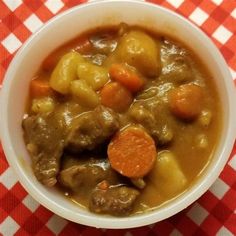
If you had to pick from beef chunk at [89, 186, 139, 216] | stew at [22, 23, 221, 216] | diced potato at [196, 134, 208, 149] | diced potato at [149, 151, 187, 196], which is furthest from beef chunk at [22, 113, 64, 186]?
diced potato at [196, 134, 208, 149]

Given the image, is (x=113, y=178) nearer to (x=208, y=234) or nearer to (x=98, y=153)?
(x=98, y=153)

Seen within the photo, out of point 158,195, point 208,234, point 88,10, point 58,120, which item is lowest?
point 208,234

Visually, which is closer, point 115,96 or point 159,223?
point 115,96

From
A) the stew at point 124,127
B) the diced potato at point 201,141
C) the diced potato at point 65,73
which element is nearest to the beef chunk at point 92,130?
the stew at point 124,127

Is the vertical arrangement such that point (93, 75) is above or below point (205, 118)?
above

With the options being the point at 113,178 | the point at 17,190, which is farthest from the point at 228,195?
the point at 17,190

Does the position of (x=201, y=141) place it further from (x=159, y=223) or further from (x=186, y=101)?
(x=159, y=223)

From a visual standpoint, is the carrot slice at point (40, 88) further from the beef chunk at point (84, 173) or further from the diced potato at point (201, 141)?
the diced potato at point (201, 141)

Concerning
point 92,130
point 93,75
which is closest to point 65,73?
point 93,75
